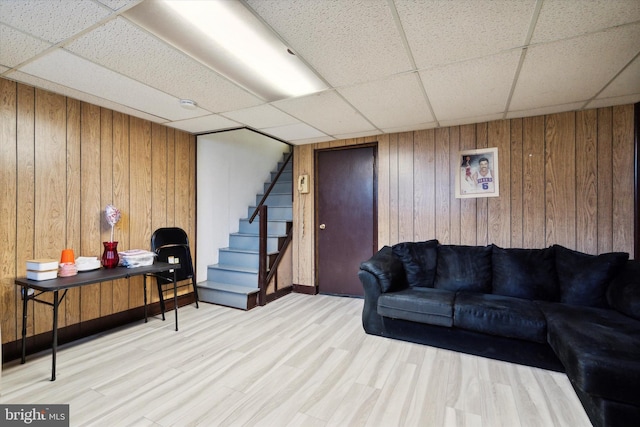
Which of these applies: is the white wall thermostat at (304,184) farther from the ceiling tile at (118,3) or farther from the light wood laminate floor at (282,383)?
the ceiling tile at (118,3)

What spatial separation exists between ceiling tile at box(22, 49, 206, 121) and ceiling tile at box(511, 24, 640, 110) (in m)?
3.05

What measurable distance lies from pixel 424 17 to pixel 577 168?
2731 millimetres

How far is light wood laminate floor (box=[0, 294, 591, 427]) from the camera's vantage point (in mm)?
1772

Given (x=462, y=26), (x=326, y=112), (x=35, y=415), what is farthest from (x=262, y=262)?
(x=462, y=26)

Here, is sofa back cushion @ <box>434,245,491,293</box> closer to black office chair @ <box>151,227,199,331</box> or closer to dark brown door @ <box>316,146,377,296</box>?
dark brown door @ <box>316,146,377,296</box>

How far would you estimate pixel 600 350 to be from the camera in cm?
169

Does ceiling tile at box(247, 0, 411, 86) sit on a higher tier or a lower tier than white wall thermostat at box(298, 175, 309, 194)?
higher

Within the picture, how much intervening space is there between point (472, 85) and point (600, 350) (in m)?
2.09

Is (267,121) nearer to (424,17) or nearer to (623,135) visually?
(424,17)

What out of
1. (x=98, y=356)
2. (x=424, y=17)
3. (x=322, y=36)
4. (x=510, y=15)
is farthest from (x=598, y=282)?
(x=98, y=356)

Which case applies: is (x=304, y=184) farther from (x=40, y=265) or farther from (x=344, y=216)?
(x=40, y=265)

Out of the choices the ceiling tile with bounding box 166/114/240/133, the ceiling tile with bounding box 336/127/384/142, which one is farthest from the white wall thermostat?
the ceiling tile with bounding box 166/114/240/133

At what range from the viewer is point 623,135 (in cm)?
296

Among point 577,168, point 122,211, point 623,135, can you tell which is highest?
point 623,135
